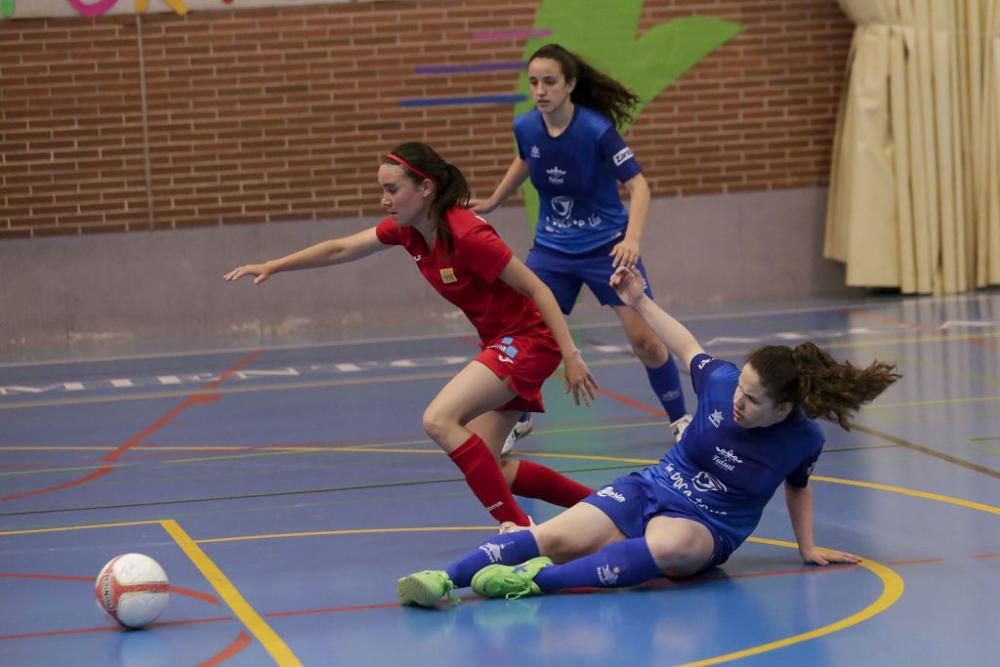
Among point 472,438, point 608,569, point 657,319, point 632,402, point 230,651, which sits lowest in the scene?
point 230,651

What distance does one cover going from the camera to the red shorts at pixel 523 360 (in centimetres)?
548

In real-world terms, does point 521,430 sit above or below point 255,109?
below

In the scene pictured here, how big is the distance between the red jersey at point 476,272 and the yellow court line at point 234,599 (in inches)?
51.7

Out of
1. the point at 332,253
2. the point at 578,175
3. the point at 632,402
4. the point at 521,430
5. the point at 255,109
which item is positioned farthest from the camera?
the point at 255,109

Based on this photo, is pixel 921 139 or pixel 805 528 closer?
pixel 805 528

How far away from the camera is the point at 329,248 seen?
5.80 meters

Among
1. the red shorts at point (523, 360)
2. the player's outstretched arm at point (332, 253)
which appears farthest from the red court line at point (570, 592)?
the player's outstretched arm at point (332, 253)

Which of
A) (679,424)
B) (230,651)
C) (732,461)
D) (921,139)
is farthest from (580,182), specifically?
(921,139)

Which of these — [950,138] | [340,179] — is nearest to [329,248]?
[340,179]

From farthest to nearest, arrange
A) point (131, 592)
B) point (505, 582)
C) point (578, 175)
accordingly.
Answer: point (578, 175) → point (505, 582) → point (131, 592)

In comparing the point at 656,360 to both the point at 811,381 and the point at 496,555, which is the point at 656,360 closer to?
the point at 496,555

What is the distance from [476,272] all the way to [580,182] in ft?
6.31

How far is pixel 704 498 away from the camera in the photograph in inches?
191

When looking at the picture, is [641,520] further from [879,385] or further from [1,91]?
[1,91]
